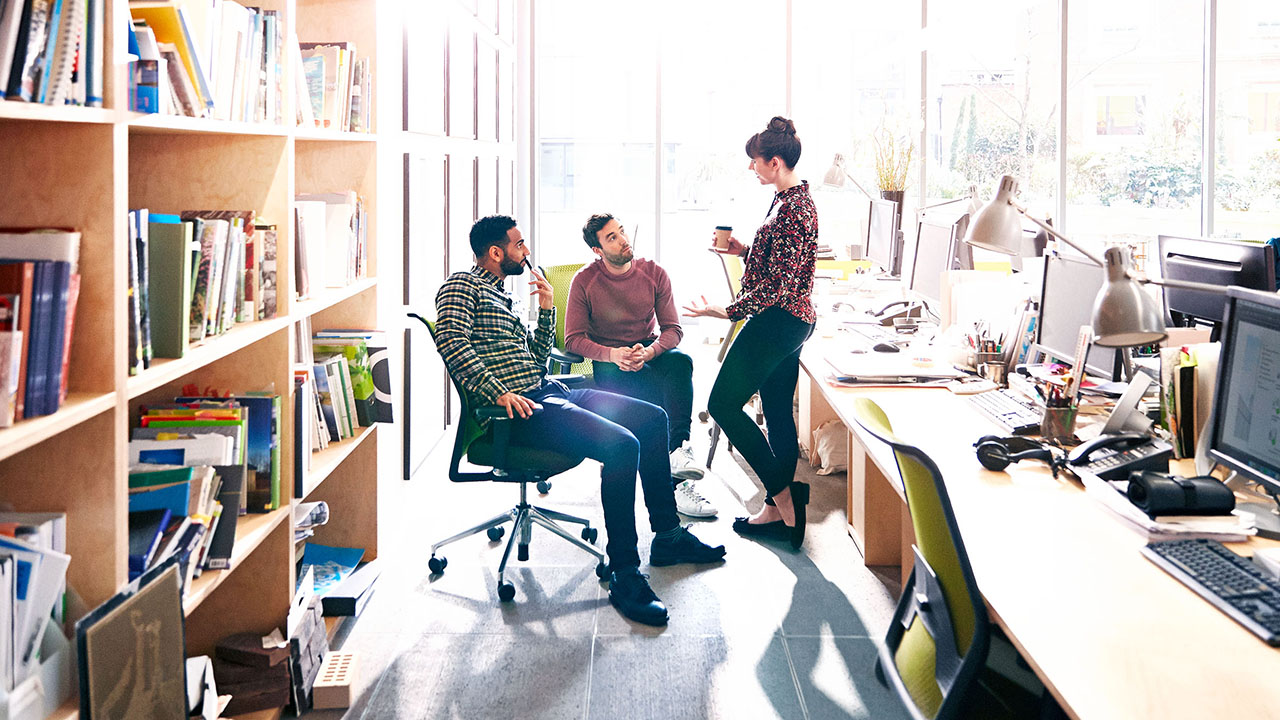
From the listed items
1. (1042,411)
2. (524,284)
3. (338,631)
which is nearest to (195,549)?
(338,631)

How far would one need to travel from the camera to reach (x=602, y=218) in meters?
4.39

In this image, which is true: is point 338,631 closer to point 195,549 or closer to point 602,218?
point 195,549

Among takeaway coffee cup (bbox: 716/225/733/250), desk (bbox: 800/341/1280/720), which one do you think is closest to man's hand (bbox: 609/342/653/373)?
takeaway coffee cup (bbox: 716/225/733/250)

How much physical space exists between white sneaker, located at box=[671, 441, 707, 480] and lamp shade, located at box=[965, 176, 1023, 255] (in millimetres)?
2013

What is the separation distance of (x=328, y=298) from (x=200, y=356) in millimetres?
885

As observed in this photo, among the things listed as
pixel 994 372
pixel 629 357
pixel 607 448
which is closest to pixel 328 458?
pixel 607 448

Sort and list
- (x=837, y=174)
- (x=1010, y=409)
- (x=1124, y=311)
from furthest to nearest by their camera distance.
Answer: (x=837, y=174) < (x=1010, y=409) < (x=1124, y=311)

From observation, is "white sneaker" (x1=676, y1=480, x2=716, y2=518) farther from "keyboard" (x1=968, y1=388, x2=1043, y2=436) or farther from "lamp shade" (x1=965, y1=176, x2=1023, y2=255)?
"lamp shade" (x1=965, y1=176, x2=1023, y2=255)

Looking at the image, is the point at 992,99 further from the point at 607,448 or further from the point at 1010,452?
the point at 1010,452

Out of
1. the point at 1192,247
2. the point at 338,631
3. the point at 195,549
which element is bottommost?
the point at 338,631

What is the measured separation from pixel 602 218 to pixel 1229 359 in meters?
2.63

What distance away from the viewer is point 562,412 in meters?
3.52

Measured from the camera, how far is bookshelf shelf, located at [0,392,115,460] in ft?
4.91

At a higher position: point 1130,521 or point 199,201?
point 199,201
